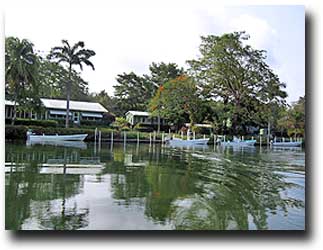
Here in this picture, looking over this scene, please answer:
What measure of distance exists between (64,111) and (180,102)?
21.5 feet

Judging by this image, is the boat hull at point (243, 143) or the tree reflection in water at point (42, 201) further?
the boat hull at point (243, 143)

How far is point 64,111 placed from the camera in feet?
41.6

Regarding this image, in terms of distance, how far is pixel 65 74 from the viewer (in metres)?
15.4

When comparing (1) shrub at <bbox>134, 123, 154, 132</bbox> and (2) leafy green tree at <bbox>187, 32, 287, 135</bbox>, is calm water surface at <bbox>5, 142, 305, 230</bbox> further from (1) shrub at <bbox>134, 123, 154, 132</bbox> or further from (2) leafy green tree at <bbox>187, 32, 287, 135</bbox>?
(1) shrub at <bbox>134, 123, 154, 132</bbox>

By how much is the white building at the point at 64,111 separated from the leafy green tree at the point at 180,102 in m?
3.54

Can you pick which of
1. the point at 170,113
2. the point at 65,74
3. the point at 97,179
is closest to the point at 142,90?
the point at 170,113

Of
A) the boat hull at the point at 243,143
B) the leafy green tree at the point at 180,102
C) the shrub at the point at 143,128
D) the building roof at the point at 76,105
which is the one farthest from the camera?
the leafy green tree at the point at 180,102

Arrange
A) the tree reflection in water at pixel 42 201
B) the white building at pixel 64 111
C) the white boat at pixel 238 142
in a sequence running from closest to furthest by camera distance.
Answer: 1. the tree reflection in water at pixel 42 201
2. the white building at pixel 64 111
3. the white boat at pixel 238 142

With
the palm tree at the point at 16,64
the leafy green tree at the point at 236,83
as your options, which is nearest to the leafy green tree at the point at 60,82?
the palm tree at the point at 16,64

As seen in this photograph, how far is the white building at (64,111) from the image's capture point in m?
10.5

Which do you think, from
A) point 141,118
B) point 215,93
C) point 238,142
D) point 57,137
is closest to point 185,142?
point 238,142

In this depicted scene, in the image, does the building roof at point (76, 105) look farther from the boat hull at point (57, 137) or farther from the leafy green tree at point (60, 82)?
the boat hull at point (57, 137)

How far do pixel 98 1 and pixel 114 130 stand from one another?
12082 millimetres

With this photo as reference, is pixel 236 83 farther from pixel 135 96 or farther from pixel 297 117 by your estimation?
pixel 297 117
